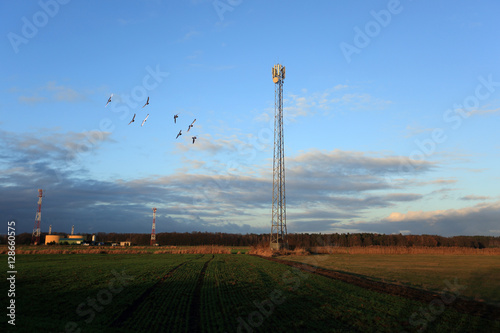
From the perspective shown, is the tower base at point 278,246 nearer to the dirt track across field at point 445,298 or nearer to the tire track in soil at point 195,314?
the dirt track across field at point 445,298

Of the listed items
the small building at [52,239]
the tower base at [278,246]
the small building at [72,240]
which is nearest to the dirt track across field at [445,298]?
the tower base at [278,246]

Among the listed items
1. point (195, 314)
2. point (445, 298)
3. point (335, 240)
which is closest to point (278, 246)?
point (445, 298)

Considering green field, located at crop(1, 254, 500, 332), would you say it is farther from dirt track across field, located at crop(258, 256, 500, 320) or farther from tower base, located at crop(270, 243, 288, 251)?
tower base, located at crop(270, 243, 288, 251)

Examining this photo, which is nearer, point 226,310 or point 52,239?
point 226,310

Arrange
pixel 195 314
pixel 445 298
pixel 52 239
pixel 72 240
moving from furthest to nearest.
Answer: pixel 72 240 < pixel 52 239 < pixel 445 298 < pixel 195 314

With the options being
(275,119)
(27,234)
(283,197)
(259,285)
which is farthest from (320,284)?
(27,234)

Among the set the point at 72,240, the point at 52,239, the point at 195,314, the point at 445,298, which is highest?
the point at 445,298

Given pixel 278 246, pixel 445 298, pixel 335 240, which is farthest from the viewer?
pixel 335 240

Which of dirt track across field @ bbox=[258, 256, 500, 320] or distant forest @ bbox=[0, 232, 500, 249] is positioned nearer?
→ dirt track across field @ bbox=[258, 256, 500, 320]

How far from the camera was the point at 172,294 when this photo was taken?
1894cm

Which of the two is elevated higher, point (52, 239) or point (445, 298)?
point (445, 298)

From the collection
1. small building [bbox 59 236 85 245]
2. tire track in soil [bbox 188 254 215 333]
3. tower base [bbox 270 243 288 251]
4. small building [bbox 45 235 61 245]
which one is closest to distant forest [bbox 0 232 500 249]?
small building [bbox 59 236 85 245]

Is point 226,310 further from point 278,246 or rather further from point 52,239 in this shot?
point 52,239

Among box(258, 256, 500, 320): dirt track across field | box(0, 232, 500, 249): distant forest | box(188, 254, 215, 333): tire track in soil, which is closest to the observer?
box(188, 254, 215, 333): tire track in soil
